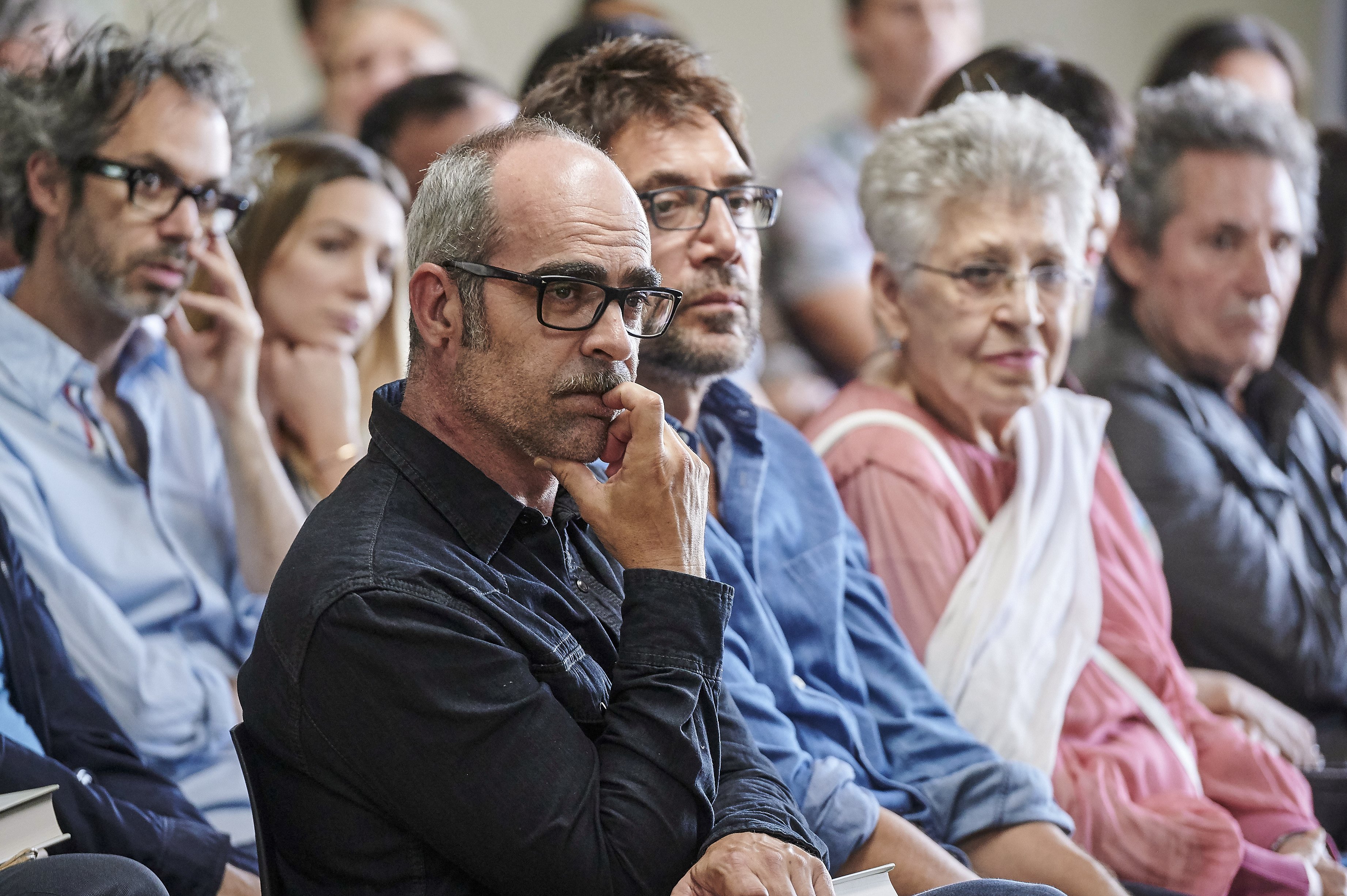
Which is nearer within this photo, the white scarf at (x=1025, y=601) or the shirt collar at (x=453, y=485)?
the shirt collar at (x=453, y=485)

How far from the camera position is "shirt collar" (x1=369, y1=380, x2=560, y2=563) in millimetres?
1325

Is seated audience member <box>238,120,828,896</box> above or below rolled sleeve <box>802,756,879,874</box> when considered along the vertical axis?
above

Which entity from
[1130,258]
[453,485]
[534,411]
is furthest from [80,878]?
[1130,258]

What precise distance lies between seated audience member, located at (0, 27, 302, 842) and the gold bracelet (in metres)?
0.17

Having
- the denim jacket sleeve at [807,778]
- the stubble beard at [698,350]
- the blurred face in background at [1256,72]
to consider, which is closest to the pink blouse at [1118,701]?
the stubble beard at [698,350]

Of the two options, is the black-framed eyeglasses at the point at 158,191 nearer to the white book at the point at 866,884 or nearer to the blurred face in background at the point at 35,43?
the blurred face in background at the point at 35,43

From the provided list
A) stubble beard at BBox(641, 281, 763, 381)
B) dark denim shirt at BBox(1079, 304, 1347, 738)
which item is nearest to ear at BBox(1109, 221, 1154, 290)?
dark denim shirt at BBox(1079, 304, 1347, 738)

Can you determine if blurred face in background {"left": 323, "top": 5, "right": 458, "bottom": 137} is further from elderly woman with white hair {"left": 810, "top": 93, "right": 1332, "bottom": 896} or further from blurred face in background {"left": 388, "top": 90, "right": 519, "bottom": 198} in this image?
elderly woman with white hair {"left": 810, "top": 93, "right": 1332, "bottom": 896}

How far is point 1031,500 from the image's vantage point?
2.20 meters

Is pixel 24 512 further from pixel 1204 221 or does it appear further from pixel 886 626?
pixel 1204 221

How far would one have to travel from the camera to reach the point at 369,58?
12.4 feet

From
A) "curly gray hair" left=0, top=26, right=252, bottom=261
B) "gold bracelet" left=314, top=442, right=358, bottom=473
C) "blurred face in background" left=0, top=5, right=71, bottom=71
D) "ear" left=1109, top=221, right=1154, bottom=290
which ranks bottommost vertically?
"gold bracelet" left=314, top=442, right=358, bottom=473

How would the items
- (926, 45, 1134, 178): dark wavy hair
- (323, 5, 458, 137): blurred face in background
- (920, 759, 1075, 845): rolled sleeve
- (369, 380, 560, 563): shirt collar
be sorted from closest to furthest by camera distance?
(369, 380, 560, 563): shirt collar, (920, 759, 1075, 845): rolled sleeve, (926, 45, 1134, 178): dark wavy hair, (323, 5, 458, 137): blurred face in background

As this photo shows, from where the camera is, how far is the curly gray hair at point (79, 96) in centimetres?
217
